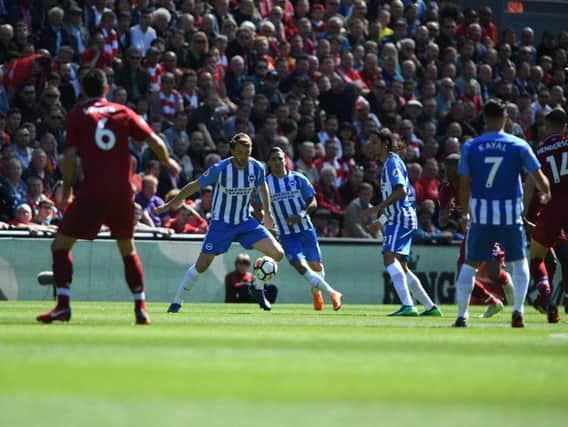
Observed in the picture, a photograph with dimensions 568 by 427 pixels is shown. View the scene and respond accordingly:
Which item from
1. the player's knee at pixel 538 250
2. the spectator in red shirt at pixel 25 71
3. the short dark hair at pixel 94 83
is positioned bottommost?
the player's knee at pixel 538 250

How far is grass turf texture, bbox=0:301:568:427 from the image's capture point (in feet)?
18.3

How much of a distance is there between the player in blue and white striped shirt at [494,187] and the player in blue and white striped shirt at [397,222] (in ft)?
13.4

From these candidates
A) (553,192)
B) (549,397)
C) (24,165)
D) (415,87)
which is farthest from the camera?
(415,87)

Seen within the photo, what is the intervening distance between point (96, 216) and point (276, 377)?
4.97 metres

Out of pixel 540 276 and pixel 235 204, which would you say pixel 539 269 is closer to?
pixel 540 276

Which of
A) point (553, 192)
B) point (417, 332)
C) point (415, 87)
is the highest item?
point (415, 87)

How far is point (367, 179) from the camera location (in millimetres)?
24344

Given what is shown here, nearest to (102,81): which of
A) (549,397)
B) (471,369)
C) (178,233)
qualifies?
(471,369)

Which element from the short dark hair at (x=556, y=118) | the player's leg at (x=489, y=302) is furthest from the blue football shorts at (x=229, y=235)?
the short dark hair at (x=556, y=118)

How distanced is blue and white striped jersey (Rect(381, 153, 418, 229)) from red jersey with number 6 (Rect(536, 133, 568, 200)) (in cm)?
217

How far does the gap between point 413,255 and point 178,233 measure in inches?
165

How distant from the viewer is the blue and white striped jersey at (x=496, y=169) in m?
12.4

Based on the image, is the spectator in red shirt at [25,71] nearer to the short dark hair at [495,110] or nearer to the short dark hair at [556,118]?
the short dark hair at [556,118]

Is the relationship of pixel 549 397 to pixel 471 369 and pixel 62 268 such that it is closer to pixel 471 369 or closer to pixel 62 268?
pixel 471 369
